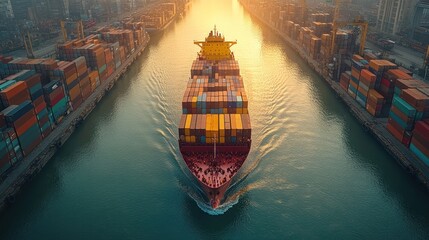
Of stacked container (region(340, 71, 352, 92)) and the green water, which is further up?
stacked container (region(340, 71, 352, 92))

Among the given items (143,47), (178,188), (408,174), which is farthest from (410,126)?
(143,47)

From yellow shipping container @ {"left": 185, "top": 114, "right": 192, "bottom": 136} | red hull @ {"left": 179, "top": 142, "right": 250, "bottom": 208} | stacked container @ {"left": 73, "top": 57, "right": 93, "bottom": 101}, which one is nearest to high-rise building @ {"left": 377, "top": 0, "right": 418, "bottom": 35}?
red hull @ {"left": 179, "top": 142, "right": 250, "bottom": 208}

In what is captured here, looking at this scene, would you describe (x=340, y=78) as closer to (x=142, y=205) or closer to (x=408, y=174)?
(x=408, y=174)

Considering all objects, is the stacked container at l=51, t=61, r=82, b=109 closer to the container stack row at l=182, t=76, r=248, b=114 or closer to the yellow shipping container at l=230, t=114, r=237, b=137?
the container stack row at l=182, t=76, r=248, b=114

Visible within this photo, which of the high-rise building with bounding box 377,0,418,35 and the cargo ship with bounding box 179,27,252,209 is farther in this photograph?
the high-rise building with bounding box 377,0,418,35


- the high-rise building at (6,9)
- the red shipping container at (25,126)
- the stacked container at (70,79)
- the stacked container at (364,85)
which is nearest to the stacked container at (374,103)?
the stacked container at (364,85)

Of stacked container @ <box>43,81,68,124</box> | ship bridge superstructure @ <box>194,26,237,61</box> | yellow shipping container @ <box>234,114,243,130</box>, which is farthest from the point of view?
ship bridge superstructure @ <box>194,26,237,61</box>

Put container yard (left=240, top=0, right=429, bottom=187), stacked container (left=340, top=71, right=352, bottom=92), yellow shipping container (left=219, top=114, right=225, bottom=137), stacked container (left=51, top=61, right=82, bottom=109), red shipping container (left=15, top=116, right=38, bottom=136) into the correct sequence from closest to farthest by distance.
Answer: yellow shipping container (left=219, top=114, right=225, bottom=137) < red shipping container (left=15, top=116, right=38, bottom=136) < container yard (left=240, top=0, right=429, bottom=187) < stacked container (left=51, top=61, right=82, bottom=109) < stacked container (left=340, top=71, right=352, bottom=92)
